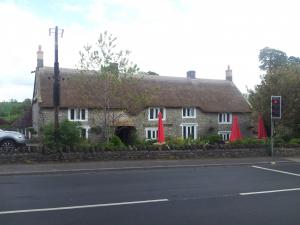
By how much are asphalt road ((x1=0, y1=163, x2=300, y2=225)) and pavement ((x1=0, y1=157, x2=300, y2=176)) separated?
58 cm

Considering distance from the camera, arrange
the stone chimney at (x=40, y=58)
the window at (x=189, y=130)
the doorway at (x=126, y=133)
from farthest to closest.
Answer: the window at (x=189, y=130), the stone chimney at (x=40, y=58), the doorway at (x=126, y=133)

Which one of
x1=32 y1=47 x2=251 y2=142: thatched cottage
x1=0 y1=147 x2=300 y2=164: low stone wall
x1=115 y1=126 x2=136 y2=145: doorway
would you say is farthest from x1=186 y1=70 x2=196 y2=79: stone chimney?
x1=0 y1=147 x2=300 y2=164: low stone wall

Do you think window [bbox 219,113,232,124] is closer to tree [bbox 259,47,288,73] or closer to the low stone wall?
tree [bbox 259,47,288,73]

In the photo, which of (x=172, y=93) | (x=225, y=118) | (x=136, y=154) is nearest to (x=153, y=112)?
(x=172, y=93)

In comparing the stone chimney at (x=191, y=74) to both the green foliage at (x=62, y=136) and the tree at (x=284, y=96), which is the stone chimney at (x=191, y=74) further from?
the green foliage at (x=62, y=136)

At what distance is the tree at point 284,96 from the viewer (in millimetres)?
31625

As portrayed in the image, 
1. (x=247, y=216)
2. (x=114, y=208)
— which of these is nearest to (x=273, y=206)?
(x=247, y=216)

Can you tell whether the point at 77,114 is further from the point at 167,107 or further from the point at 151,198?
the point at 151,198

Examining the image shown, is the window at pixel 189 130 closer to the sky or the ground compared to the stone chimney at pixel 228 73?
closer to the ground

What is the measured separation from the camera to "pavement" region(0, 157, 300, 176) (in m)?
16.8

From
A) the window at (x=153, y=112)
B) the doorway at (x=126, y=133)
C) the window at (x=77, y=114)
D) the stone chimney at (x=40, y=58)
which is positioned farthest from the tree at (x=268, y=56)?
the stone chimney at (x=40, y=58)

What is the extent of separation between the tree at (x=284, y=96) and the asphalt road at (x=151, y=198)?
51.1 feet

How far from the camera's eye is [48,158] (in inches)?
766

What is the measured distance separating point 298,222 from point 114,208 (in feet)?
12.6
